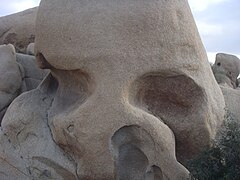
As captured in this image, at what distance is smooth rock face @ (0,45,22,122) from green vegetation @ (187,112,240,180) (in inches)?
121

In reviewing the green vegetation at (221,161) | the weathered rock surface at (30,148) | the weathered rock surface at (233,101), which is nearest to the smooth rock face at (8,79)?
the weathered rock surface at (30,148)

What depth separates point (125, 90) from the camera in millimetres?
6438

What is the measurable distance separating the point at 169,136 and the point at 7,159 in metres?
1.95

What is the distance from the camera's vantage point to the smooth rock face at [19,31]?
11.3m

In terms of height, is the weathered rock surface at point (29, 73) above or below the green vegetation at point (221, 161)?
below

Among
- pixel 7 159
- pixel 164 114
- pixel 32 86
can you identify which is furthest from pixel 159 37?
pixel 32 86

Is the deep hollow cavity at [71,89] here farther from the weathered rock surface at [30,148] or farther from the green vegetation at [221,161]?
the green vegetation at [221,161]

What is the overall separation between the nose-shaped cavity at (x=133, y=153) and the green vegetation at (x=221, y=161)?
0.46 m

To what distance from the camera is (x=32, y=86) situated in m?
9.02

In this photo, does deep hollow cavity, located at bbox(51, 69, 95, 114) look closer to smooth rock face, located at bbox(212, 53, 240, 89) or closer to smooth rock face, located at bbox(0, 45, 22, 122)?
smooth rock face, located at bbox(0, 45, 22, 122)

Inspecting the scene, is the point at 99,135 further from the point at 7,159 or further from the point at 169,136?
the point at 7,159

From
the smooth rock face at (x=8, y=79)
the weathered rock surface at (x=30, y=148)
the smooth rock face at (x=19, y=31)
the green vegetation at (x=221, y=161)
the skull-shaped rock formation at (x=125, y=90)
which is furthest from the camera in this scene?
the smooth rock face at (x=19, y=31)

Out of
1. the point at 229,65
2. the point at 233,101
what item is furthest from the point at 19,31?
the point at 229,65

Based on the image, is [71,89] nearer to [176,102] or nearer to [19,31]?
[176,102]
